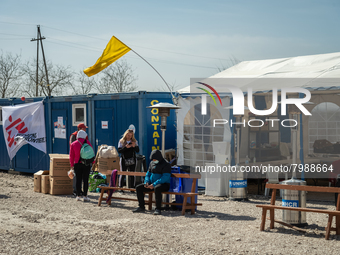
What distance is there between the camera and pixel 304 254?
16.8 feet

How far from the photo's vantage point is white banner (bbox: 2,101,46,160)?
44.4 feet

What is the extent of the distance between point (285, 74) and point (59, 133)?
6.76m

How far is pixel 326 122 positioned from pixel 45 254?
11.1 m

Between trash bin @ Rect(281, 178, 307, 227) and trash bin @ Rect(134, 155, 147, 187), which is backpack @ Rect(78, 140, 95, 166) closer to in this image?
trash bin @ Rect(134, 155, 147, 187)

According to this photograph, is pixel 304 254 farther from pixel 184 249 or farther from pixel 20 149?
pixel 20 149

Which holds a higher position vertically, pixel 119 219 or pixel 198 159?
pixel 198 159

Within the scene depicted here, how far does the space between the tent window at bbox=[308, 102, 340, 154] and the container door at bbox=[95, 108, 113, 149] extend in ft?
21.1

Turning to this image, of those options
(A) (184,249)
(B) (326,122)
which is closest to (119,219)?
(A) (184,249)

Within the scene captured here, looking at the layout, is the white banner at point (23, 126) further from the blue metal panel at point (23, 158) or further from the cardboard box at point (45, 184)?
the cardboard box at point (45, 184)

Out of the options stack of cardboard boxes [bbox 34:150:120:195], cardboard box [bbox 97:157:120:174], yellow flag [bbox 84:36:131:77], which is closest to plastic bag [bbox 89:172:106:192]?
cardboard box [bbox 97:157:120:174]

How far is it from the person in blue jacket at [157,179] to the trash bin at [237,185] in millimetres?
1927

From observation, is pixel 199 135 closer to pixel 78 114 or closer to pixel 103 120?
pixel 103 120

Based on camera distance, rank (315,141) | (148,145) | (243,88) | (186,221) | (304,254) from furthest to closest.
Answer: (315,141), (148,145), (243,88), (186,221), (304,254)

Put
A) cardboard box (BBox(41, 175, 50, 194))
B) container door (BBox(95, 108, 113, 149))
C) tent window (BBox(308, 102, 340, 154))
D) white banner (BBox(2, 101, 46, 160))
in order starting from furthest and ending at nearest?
tent window (BBox(308, 102, 340, 154)) < white banner (BBox(2, 101, 46, 160)) < container door (BBox(95, 108, 113, 149)) < cardboard box (BBox(41, 175, 50, 194))
